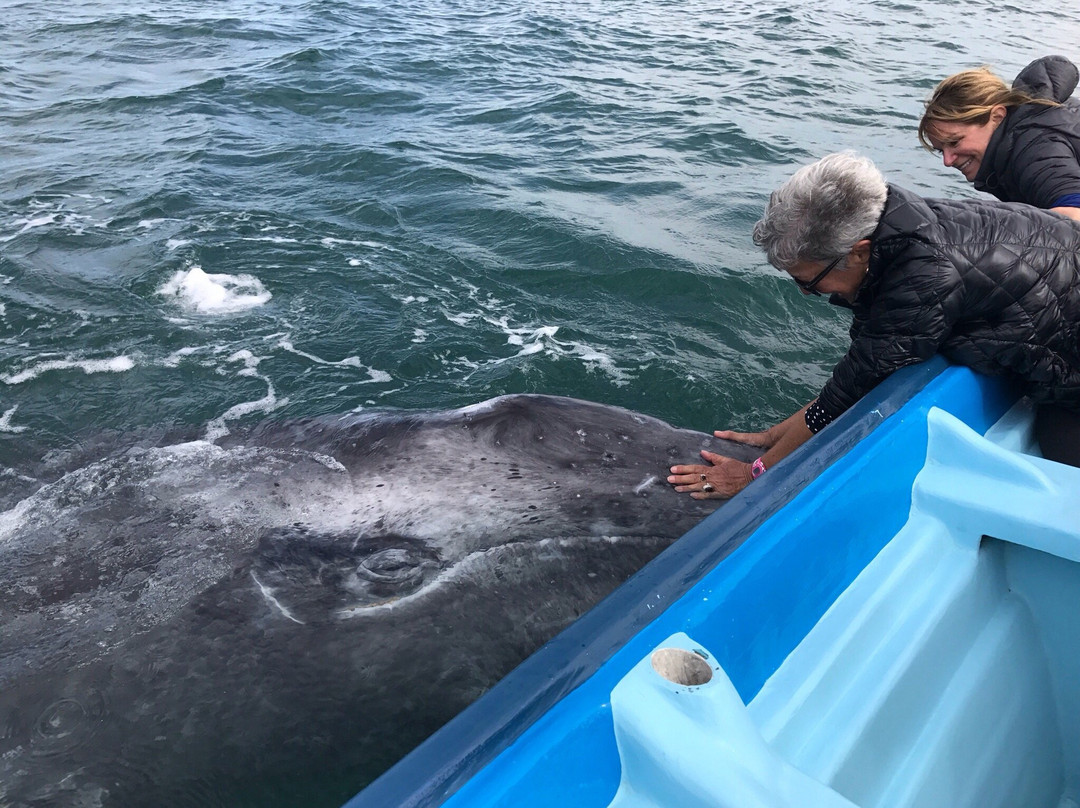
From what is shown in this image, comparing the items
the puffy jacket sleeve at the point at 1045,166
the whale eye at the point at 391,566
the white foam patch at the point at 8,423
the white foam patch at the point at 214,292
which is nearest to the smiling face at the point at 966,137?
→ the puffy jacket sleeve at the point at 1045,166

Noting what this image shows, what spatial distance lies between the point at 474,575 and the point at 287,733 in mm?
942

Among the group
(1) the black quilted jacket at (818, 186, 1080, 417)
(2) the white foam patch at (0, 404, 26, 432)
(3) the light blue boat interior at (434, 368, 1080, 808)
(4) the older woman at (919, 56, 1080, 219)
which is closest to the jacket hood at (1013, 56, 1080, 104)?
(4) the older woman at (919, 56, 1080, 219)

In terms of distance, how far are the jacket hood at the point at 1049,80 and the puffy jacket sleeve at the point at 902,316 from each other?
195 centimetres

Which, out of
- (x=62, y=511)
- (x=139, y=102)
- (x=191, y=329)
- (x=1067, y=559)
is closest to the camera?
(x=1067, y=559)

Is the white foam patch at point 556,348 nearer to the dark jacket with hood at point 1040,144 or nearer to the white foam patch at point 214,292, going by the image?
the white foam patch at point 214,292

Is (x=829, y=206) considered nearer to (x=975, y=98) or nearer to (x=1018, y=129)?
(x=975, y=98)

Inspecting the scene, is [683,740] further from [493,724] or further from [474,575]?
[474,575]

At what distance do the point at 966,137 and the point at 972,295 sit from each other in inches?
64.0

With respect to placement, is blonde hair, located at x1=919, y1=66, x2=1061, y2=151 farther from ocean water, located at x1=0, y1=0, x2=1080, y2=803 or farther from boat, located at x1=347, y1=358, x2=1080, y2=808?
ocean water, located at x1=0, y1=0, x2=1080, y2=803

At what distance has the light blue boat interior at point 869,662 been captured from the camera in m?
1.94

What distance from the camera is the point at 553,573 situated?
3.48 meters

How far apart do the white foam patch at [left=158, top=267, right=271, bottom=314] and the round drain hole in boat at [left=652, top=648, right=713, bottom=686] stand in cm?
618

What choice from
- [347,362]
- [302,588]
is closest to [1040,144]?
[302,588]

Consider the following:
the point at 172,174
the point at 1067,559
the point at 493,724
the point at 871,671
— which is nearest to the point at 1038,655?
the point at 1067,559
